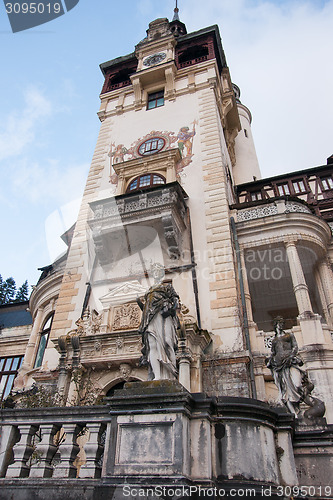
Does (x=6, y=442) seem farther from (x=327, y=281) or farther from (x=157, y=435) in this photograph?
(x=327, y=281)

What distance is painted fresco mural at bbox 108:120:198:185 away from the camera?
19812mm

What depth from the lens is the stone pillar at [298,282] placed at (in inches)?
538

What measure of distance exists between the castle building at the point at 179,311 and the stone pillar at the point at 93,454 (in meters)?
0.02

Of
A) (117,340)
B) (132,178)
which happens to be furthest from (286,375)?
(132,178)

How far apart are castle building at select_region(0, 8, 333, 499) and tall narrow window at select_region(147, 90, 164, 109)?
0.33 feet

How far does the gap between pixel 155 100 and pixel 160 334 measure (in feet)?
70.2

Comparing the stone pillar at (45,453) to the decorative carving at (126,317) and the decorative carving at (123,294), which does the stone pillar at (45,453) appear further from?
the decorative carving at (123,294)

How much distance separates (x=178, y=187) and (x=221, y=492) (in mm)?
13410

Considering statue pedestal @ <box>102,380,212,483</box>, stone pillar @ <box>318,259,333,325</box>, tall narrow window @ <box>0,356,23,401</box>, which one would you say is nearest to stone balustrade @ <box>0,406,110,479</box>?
statue pedestal @ <box>102,380,212,483</box>

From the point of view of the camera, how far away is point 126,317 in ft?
46.4

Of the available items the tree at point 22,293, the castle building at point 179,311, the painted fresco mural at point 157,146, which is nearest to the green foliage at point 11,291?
the tree at point 22,293

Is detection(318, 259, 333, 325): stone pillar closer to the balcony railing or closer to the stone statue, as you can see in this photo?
the balcony railing

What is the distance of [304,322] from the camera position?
1321cm

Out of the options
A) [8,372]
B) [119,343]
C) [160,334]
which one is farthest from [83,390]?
[8,372]
